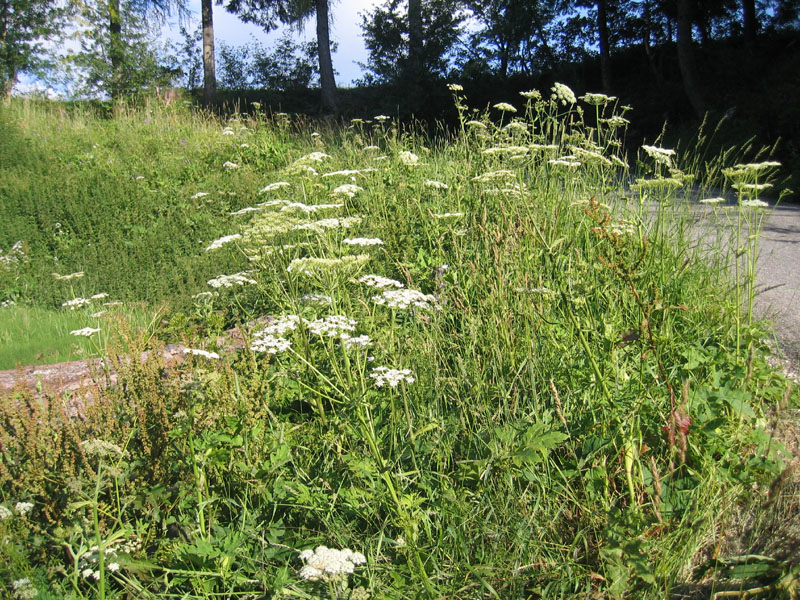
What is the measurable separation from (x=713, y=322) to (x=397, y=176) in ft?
13.6

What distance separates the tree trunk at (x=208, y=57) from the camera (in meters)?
21.2

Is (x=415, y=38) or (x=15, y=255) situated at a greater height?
(x=415, y=38)

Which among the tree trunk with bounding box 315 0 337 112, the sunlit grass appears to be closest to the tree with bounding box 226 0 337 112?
the tree trunk with bounding box 315 0 337 112

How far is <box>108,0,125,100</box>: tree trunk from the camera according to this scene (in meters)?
22.0

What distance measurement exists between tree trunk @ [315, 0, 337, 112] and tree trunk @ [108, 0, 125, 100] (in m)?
7.73

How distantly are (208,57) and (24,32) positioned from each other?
1537 cm

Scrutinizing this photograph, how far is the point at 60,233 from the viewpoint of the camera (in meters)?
8.93

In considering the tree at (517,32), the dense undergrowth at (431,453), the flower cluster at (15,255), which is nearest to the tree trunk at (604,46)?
the tree at (517,32)

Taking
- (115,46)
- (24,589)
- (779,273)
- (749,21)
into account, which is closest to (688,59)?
(749,21)

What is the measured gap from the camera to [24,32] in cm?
2947

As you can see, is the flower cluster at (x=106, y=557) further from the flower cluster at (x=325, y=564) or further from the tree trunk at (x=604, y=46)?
the tree trunk at (x=604, y=46)

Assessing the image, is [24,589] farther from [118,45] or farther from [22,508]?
[118,45]

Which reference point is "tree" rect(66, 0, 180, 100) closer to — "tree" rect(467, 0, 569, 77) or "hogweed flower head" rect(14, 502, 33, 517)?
"tree" rect(467, 0, 569, 77)

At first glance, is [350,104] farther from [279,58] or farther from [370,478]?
[370,478]
